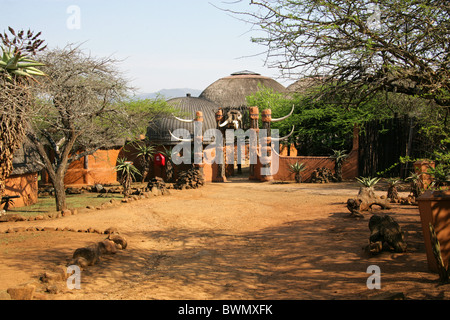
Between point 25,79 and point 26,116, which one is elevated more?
point 25,79

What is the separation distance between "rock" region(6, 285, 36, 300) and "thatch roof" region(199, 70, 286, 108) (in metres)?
29.8

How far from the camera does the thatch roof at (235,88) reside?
35.2 m

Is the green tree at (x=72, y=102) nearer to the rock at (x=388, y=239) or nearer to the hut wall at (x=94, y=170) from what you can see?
the hut wall at (x=94, y=170)

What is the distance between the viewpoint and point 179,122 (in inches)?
969

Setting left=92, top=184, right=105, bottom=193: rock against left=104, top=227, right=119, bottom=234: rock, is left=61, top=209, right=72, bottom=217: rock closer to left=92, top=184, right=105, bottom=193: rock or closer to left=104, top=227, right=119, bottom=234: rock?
left=104, top=227, right=119, bottom=234: rock

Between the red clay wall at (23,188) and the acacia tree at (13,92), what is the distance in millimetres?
4782

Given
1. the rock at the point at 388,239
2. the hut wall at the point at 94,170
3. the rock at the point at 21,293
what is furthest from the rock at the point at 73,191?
the rock at the point at 388,239

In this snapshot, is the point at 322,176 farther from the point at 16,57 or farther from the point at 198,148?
the point at 16,57

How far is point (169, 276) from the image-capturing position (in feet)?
23.0

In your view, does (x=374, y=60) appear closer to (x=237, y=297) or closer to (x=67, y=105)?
(x=237, y=297)

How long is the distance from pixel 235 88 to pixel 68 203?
2208 centimetres
